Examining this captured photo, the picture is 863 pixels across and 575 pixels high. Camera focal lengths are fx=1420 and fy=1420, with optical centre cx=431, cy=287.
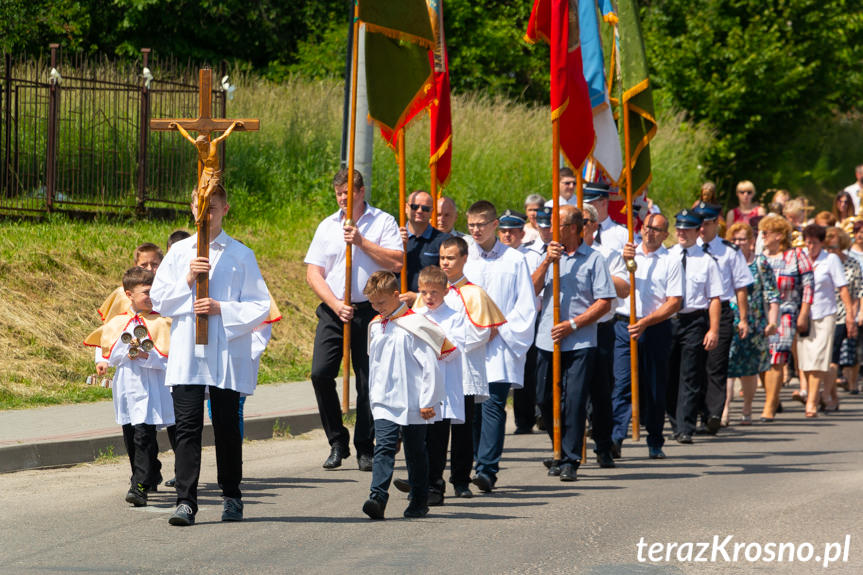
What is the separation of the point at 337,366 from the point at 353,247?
0.91m

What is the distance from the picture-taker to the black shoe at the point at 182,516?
26.6 ft

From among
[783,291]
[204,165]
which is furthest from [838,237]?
[204,165]

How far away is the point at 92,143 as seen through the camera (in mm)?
18000

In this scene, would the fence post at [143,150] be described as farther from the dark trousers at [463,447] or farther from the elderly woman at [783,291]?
the dark trousers at [463,447]

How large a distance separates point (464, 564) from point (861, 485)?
13.1ft

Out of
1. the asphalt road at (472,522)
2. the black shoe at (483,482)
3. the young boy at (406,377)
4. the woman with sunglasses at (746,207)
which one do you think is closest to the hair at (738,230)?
the asphalt road at (472,522)

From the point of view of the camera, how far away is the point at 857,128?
43062mm

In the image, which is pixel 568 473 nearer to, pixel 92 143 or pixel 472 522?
pixel 472 522

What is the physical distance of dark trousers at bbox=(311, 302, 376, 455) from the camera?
10.4m

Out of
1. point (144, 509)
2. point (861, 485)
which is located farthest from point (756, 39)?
point (144, 509)

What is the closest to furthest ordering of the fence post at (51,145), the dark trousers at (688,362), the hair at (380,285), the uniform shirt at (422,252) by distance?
the hair at (380,285)
the uniform shirt at (422,252)
the dark trousers at (688,362)
the fence post at (51,145)

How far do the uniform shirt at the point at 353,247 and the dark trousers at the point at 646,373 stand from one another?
261 cm

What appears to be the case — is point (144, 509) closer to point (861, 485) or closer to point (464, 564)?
point (464, 564)

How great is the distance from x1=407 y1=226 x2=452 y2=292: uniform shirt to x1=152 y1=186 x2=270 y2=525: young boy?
2.53 m
